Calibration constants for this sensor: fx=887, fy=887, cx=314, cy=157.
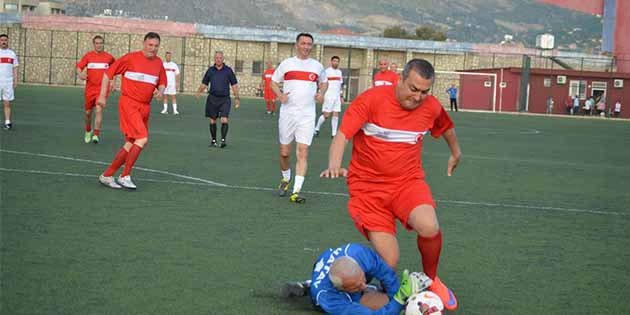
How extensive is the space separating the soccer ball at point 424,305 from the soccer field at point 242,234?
44 centimetres

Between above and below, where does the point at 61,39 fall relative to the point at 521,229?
above

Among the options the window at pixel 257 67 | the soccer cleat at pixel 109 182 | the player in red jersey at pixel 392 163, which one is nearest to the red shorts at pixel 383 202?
the player in red jersey at pixel 392 163

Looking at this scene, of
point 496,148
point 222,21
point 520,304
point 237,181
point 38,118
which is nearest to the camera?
point 520,304

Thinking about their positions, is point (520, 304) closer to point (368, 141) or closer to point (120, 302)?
point (368, 141)

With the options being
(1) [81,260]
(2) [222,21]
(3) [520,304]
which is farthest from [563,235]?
(2) [222,21]

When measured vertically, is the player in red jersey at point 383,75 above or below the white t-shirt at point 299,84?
above

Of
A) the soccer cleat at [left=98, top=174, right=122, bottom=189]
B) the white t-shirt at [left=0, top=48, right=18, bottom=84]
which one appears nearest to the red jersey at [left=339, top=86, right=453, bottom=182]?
the soccer cleat at [left=98, top=174, right=122, bottom=189]

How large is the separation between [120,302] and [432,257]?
2111 mm

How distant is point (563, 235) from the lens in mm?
9461

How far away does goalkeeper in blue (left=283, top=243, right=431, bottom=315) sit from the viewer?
550 centimetres

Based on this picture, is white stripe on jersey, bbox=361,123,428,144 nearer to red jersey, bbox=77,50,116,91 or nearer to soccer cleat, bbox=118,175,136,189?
soccer cleat, bbox=118,175,136,189

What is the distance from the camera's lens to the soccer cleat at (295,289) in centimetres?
600

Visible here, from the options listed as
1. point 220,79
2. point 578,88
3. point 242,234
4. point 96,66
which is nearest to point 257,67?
point 578,88

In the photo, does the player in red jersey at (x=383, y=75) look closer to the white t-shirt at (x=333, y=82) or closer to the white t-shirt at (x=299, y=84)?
the white t-shirt at (x=333, y=82)
